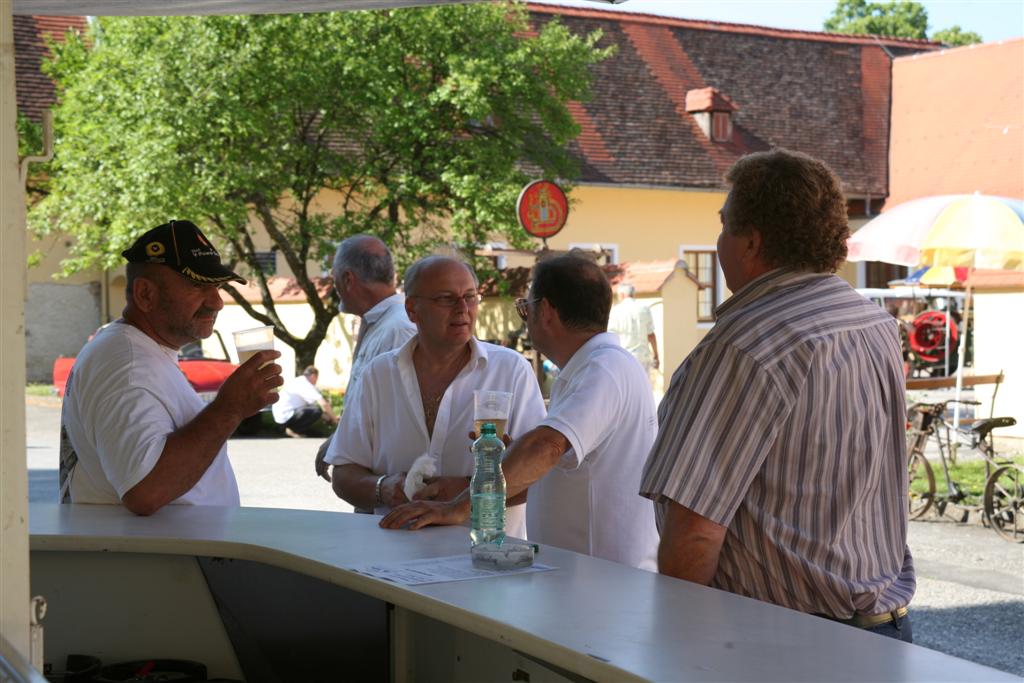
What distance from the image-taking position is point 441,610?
2559mm

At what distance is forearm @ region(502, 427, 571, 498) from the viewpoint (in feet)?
12.2

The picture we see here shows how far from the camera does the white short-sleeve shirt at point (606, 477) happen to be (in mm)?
3918

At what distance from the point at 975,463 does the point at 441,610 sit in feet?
42.1

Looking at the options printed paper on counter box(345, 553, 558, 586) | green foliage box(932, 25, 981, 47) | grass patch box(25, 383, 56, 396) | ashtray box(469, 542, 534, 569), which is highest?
green foliage box(932, 25, 981, 47)

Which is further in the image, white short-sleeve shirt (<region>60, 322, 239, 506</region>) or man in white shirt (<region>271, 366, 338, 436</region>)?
man in white shirt (<region>271, 366, 338, 436</region>)

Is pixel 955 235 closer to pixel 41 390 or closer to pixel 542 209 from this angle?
pixel 542 209

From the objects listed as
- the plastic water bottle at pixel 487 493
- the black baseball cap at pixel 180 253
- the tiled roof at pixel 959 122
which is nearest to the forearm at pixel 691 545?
the plastic water bottle at pixel 487 493

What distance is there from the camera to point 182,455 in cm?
376

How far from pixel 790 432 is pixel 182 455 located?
6.25 feet

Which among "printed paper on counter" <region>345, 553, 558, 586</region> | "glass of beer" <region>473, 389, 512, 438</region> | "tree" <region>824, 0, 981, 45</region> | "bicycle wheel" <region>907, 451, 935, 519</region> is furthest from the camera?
"tree" <region>824, 0, 981, 45</region>

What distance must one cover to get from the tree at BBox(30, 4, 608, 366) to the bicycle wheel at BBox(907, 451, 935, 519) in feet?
34.6

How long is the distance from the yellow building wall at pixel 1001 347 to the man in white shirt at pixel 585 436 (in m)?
14.8

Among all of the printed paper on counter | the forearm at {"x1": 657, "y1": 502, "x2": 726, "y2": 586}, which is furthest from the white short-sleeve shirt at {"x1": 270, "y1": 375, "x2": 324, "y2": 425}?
the forearm at {"x1": 657, "y1": 502, "x2": 726, "y2": 586}

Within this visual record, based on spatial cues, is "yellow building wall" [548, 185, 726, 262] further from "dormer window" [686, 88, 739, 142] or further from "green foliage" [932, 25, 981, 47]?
"green foliage" [932, 25, 981, 47]
